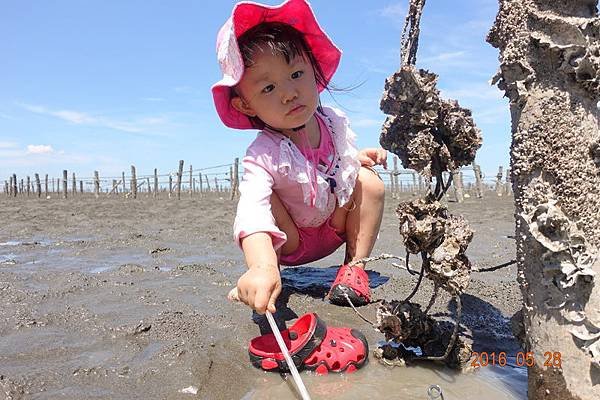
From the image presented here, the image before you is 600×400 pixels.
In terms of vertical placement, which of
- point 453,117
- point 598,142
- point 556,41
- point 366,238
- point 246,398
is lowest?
point 246,398

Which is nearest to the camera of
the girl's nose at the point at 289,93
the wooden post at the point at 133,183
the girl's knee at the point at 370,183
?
the girl's nose at the point at 289,93

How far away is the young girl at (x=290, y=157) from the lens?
199cm

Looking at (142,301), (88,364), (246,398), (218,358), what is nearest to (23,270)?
(142,301)

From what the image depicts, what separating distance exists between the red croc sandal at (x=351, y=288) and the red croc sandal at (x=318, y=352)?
569mm

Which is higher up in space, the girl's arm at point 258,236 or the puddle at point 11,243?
the girl's arm at point 258,236

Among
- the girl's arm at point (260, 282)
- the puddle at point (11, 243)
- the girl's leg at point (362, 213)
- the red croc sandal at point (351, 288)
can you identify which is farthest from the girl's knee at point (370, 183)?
the puddle at point (11, 243)

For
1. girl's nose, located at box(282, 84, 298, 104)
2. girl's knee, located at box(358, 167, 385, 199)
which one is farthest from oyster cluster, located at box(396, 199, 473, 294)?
girl's knee, located at box(358, 167, 385, 199)

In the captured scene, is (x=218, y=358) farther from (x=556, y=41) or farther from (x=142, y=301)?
(x=556, y=41)

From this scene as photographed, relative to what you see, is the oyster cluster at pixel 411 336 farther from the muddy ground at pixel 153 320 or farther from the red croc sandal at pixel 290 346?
the red croc sandal at pixel 290 346

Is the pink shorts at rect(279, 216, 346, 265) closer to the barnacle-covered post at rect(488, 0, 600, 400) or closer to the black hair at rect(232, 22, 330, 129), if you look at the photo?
the black hair at rect(232, 22, 330, 129)

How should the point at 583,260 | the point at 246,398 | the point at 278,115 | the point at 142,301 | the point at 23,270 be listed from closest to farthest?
1. the point at 583,260
2. the point at 246,398
3. the point at 278,115
4. the point at 142,301
5. the point at 23,270

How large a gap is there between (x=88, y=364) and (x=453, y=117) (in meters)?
1.51

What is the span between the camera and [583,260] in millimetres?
1209

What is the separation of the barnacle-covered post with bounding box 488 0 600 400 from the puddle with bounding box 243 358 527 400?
243 mm
